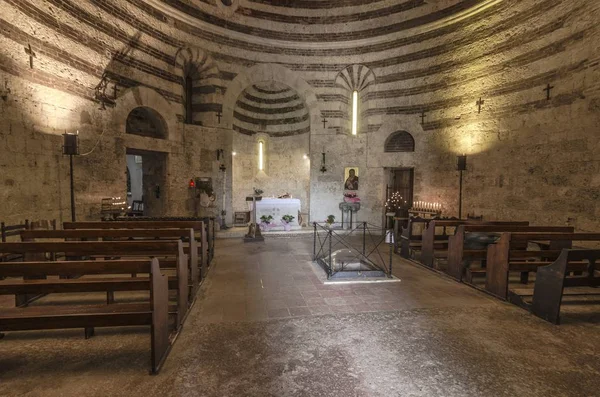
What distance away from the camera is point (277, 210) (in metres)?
11.7

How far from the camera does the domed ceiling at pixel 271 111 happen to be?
1603cm

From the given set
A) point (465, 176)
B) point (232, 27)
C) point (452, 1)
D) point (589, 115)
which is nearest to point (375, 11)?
point (452, 1)

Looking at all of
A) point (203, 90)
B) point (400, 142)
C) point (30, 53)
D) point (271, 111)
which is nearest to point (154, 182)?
point (203, 90)

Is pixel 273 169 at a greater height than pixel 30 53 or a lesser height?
lesser

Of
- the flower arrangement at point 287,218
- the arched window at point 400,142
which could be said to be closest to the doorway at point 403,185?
the arched window at point 400,142

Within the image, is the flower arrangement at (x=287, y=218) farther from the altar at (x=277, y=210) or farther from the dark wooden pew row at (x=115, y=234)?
the dark wooden pew row at (x=115, y=234)

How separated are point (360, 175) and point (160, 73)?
833 centimetres

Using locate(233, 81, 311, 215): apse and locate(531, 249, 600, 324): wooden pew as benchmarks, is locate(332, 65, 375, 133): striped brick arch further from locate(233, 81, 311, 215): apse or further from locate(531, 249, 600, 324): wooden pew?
locate(531, 249, 600, 324): wooden pew

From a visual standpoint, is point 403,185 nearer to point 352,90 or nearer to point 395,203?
A: point 395,203

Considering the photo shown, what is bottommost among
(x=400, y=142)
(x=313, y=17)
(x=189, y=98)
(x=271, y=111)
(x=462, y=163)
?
(x=462, y=163)

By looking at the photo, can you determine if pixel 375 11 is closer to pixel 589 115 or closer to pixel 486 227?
pixel 589 115

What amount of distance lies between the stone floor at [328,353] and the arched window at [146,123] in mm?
8015

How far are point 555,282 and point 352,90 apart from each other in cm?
1074

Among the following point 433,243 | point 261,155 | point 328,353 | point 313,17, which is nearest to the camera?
point 328,353
